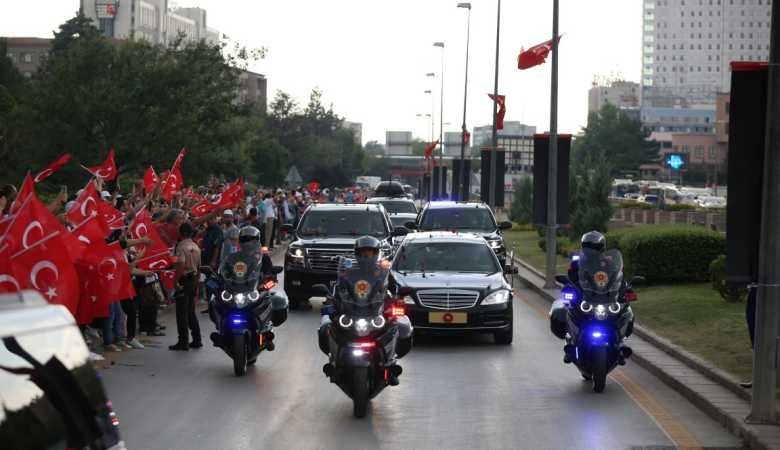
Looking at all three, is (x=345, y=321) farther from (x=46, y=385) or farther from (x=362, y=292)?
(x=46, y=385)

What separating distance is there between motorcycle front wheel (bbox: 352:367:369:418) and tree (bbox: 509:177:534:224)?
5670cm

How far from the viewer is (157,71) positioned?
44.4 meters

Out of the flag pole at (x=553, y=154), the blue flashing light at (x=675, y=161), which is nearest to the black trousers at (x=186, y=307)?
the flag pole at (x=553, y=154)

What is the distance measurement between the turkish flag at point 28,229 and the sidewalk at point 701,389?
6298 millimetres

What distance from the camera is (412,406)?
43.5ft

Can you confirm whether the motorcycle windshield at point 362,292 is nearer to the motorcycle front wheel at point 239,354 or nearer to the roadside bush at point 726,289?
the motorcycle front wheel at point 239,354

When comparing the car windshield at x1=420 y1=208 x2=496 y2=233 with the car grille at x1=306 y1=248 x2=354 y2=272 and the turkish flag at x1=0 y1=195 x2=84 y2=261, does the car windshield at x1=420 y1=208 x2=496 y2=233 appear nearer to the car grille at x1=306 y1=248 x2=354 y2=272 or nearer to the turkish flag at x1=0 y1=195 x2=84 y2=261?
the car grille at x1=306 y1=248 x2=354 y2=272

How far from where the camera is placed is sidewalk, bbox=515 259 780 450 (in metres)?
11.1

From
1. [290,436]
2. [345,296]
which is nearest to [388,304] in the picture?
[345,296]

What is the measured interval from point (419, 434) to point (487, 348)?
22.9 ft

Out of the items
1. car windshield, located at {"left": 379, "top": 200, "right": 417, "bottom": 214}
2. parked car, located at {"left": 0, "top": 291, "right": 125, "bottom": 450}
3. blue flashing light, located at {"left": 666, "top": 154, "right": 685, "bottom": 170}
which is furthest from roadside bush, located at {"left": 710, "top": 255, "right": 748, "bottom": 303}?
blue flashing light, located at {"left": 666, "top": 154, "right": 685, "bottom": 170}

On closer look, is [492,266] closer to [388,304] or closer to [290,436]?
[388,304]

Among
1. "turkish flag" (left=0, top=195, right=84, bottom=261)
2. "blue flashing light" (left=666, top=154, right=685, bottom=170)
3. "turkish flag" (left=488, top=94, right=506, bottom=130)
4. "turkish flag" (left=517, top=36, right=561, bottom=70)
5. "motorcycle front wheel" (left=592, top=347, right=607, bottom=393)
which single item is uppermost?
"turkish flag" (left=517, top=36, right=561, bottom=70)

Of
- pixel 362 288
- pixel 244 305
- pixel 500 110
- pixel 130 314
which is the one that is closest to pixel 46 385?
pixel 362 288
